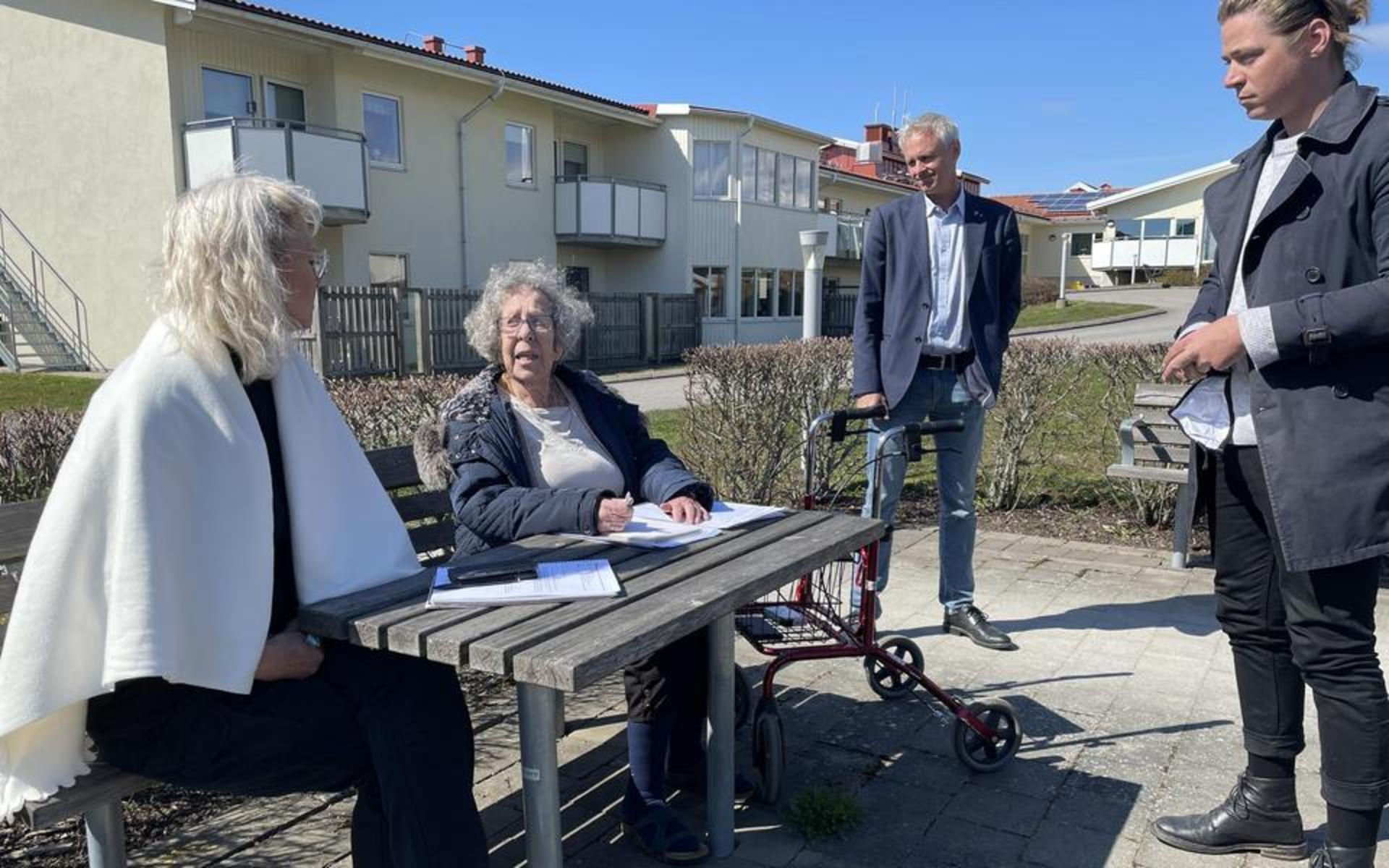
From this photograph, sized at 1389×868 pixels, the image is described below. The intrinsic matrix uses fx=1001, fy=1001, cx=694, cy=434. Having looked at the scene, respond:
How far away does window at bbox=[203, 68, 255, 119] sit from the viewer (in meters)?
16.6

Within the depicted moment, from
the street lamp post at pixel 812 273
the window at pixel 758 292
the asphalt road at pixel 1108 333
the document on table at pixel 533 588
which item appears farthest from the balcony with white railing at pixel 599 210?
the document on table at pixel 533 588

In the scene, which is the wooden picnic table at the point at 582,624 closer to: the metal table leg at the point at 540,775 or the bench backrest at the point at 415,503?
the metal table leg at the point at 540,775

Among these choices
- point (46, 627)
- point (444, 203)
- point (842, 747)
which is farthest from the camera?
point (444, 203)

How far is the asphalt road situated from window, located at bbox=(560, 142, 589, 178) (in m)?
A: 6.01

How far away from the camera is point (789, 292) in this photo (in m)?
29.6

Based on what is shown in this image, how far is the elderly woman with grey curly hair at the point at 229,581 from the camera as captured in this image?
1.86m

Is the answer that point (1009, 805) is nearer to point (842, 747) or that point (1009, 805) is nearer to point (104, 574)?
point (842, 747)

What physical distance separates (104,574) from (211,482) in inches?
9.8

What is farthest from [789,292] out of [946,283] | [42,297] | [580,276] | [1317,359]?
[1317,359]

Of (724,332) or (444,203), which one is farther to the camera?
(724,332)

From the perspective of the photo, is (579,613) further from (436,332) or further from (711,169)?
(711,169)

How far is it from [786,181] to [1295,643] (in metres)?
27.0

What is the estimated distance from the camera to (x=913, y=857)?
269 cm

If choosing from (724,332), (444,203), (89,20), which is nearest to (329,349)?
(444,203)
